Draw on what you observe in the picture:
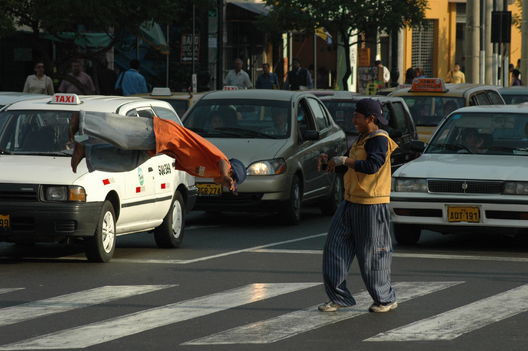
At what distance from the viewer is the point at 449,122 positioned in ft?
53.4

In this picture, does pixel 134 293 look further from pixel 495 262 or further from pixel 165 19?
pixel 165 19

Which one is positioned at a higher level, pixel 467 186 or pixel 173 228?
pixel 467 186

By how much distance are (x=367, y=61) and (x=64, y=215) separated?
30.5 meters

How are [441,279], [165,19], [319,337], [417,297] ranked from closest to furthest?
[319,337] → [417,297] → [441,279] → [165,19]

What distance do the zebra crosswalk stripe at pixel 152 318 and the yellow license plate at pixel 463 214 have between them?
291 cm

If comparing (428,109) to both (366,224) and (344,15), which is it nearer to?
(366,224)

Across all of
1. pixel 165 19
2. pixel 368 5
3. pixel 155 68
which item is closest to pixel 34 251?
pixel 165 19

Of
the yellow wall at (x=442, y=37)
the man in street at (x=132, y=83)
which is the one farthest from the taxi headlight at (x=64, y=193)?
the yellow wall at (x=442, y=37)

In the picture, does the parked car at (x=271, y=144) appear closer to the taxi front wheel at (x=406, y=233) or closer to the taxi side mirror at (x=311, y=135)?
the taxi side mirror at (x=311, y=135)

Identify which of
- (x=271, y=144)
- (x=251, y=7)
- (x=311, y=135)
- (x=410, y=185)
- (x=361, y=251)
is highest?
(x=251, y=7)

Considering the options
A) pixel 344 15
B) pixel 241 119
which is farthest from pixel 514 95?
pixel 344 15

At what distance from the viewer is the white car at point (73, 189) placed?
512 inches

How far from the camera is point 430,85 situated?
23938 mm

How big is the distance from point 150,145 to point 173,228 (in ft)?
18.7
